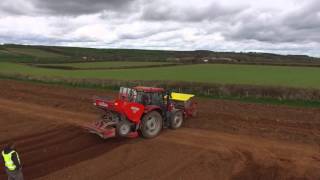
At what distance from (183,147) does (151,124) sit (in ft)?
6.38

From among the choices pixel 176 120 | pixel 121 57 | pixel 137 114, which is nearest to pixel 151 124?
pixel 137 114

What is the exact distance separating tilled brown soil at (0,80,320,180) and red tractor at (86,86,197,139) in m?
0.46

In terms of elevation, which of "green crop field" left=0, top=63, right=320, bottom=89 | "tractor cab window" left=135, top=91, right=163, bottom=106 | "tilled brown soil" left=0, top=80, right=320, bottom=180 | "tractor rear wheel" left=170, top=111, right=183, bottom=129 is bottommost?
"tilled brown soil" left=0, top=80, right=320, bottom=180

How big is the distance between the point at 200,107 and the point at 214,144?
8.23m

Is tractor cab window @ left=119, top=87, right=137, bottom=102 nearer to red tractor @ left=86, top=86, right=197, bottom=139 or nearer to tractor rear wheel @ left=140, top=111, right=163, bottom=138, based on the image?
red tractor @ left=86, top=86, right=197, bottom=139

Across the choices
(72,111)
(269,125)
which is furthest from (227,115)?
(72,111)

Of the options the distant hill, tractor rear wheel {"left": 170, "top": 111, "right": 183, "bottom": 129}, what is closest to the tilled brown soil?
tractor rear wheel {"left": 170, "top": 111, "right": 183, "bottom": 129}

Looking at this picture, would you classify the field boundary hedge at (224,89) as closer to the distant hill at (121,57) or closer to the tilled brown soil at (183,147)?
the tilled brown soil at (183,147)

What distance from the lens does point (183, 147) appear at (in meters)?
13.9

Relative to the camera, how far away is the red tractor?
14.4 metres

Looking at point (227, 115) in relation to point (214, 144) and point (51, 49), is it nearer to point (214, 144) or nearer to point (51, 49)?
point (214, 144)

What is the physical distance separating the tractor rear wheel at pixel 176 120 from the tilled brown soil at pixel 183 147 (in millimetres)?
319

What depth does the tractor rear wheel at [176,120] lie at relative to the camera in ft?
53.3

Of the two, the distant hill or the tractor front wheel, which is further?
the distant hill
